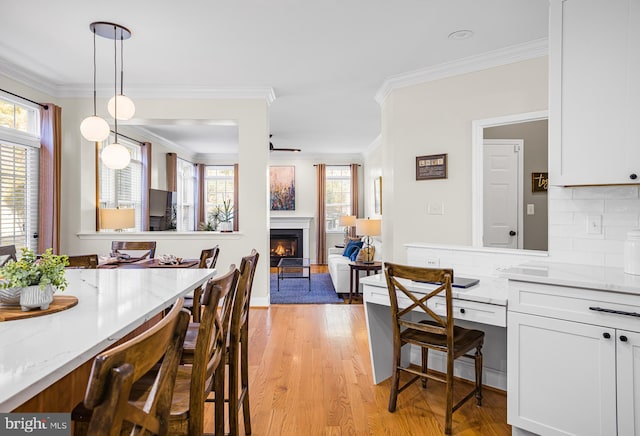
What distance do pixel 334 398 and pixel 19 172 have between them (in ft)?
13.6

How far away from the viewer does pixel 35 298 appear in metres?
1.39

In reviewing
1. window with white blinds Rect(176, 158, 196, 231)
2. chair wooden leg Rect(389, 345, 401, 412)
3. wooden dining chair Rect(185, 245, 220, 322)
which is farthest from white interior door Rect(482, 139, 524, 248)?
window with white blinds Rect(176, 158, 196, 231)

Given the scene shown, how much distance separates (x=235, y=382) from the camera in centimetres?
180

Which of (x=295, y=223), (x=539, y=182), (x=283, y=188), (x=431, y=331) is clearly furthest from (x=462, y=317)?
(x=283, y=188)

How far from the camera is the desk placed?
216 cm

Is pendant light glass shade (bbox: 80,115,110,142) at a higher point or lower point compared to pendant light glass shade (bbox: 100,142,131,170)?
higher

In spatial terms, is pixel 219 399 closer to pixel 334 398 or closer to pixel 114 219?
pixel 334 398

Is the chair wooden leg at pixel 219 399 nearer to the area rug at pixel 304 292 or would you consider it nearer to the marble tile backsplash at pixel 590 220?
the marble tile backsplash at pixel 590 220

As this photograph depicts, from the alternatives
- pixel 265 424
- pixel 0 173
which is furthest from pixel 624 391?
pixel 0 173

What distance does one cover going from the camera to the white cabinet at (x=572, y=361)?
1.71 meters

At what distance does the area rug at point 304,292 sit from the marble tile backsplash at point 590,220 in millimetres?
3463

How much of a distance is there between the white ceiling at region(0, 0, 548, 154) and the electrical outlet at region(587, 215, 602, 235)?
1693 mm

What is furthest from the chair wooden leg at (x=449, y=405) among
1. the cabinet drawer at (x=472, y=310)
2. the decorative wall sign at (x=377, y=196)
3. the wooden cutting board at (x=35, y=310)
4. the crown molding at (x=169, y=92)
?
the decorative wall sign at (x=377, y=196)

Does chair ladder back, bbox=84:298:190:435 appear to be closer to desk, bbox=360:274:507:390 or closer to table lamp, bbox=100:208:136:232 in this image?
desk, bbox=360:274:507:390
